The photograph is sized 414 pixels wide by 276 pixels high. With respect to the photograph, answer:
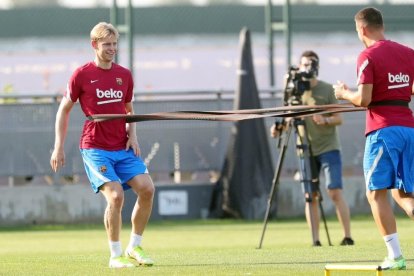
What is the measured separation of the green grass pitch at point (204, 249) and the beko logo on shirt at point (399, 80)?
1.52 meters

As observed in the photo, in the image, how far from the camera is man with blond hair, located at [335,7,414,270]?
11328mm

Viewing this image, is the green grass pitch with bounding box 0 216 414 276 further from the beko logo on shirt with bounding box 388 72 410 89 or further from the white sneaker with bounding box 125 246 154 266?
the beko logo on shirt with bounding box 388 72 410 89

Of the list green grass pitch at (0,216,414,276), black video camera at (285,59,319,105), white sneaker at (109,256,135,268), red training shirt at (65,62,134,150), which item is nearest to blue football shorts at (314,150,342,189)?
green grass pitch at (0,216,414,276)

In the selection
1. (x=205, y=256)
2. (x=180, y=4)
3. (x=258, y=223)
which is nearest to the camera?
(x=205, y=256)

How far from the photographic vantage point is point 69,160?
22.5 m

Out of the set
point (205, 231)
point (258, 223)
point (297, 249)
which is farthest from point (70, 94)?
point (258, 223)

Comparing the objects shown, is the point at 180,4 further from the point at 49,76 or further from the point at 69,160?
the point at 69,160

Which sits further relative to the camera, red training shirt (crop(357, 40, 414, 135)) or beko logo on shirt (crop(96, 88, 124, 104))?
beko logo on shirt (crop(96, 88, 124, 104))

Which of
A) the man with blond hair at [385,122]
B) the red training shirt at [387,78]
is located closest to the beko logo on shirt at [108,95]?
the man with blond hair at [385,122]

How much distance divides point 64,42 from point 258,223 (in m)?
13.0

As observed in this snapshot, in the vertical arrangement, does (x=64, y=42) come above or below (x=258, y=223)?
above

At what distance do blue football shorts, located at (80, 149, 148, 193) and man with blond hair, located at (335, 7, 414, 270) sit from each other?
2.17 m

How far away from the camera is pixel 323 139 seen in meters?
16.3

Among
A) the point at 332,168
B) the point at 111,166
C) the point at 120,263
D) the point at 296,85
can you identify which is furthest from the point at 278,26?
the point at 120,263
